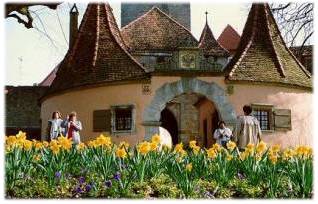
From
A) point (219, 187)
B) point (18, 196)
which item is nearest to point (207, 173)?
point (219, 187)

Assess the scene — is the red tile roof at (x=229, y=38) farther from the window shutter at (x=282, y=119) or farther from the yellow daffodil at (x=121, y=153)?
the yellow daffodil at (x=121, y=153)

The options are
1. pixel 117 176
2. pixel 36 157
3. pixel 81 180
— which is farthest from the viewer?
pixel 36 157

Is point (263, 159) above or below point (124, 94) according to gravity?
below

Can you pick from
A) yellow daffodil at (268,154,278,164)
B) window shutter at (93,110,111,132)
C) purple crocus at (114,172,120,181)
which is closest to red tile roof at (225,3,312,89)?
window shutter at (93,110,111,132)

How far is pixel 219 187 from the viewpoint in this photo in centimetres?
921

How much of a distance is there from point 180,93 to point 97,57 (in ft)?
12.8

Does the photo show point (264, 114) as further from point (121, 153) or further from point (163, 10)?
point (163, 10)

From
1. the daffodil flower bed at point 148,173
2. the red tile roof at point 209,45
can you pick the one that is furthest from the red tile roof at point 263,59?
the daffodil flower bed at point 148,173

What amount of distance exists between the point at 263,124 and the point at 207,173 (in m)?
13.4

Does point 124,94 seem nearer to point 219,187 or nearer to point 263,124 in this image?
point 263,124

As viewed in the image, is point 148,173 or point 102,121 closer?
point 148,173

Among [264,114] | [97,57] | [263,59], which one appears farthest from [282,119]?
[97,57]

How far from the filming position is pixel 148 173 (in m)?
9.20

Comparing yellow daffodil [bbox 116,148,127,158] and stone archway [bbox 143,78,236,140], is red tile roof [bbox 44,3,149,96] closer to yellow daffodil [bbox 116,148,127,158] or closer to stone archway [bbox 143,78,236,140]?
stone archway [bbox 143,78,236,140]
